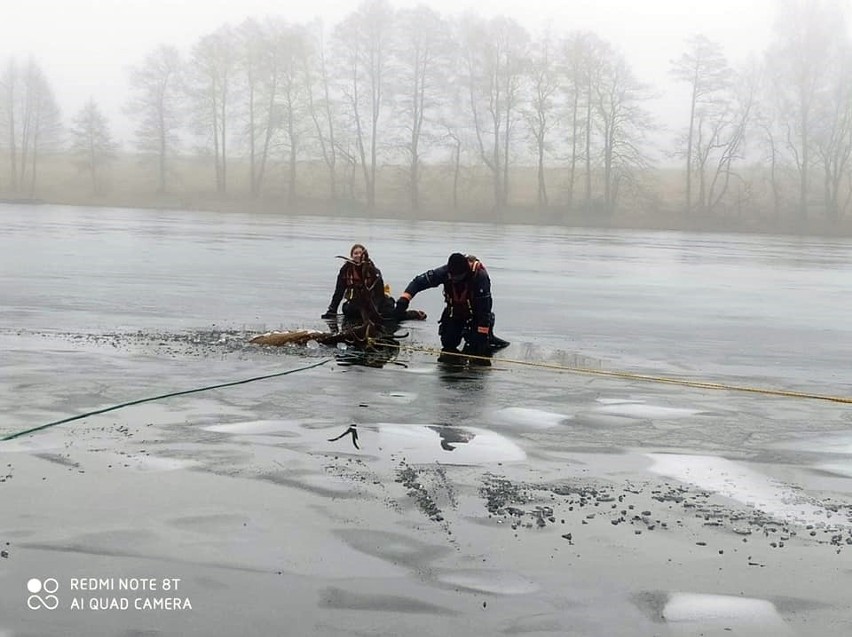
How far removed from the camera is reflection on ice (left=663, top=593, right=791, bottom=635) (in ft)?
15.4

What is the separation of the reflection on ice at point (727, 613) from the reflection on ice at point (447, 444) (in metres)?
2.51

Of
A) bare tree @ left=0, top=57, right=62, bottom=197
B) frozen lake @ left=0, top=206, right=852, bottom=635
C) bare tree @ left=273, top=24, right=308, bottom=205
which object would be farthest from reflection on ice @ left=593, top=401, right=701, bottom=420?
bare tree @ left=0, top=57, right=62, bottom=197

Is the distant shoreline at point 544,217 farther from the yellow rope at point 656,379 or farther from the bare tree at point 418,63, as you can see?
the yellow rope at point 656,379

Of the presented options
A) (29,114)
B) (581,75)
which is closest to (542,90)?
(581,75)

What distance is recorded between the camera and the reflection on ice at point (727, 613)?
4703 mm

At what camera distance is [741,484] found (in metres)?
7.01

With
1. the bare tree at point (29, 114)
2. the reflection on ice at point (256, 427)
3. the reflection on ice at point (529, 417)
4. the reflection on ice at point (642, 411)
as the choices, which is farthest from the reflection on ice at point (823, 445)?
the bare tree at point (29, 114)

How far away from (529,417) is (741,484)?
2.36 m

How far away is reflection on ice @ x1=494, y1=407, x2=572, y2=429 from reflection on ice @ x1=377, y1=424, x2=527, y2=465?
0.50m

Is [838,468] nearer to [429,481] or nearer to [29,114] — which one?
[429,481]

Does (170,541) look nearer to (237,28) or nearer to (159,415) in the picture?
(159,415)

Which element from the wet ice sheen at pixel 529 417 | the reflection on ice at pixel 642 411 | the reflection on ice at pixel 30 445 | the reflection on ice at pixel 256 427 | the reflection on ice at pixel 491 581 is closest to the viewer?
the reflection on ice at pixel 491 581

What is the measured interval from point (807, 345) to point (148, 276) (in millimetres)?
12324

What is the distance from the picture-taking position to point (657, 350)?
13.9 metres
